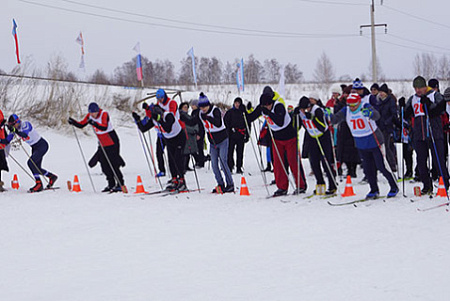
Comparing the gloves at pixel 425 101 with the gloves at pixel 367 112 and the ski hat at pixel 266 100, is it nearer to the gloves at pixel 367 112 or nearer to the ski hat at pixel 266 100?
the gloves at pixel 367 112

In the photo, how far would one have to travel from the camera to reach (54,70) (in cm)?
2288

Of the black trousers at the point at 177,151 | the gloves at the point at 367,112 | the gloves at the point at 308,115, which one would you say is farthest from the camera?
the black trousers at the point at 177,151

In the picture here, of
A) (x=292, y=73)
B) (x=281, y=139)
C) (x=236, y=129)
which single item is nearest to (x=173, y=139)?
(x=281, y=139)

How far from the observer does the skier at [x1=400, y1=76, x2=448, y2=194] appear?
7312mm

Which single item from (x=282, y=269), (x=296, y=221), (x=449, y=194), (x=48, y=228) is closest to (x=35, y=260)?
(x=48, y=228)

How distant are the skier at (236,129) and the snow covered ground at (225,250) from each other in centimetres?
297

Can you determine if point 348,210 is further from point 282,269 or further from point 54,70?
point 54,70

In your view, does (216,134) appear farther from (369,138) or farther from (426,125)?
(426,125)

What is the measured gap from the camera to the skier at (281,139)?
27.7 feet

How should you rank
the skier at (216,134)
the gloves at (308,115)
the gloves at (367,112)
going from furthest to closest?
the skier at (216,134) < the gloves at (308,115) < the gloves at (367,112)

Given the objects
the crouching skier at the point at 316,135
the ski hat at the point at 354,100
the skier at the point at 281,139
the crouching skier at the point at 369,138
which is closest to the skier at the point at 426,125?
the crouching skier at the point at 369,138

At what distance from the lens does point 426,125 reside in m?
7.47

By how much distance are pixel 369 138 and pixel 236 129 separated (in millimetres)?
4715

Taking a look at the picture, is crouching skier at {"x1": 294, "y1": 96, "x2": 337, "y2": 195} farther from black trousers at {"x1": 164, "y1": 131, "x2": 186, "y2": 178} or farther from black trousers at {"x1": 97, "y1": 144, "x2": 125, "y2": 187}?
black trousers at {"x1": 97, "y1": 144, "x2": 125, "y2": 187}
